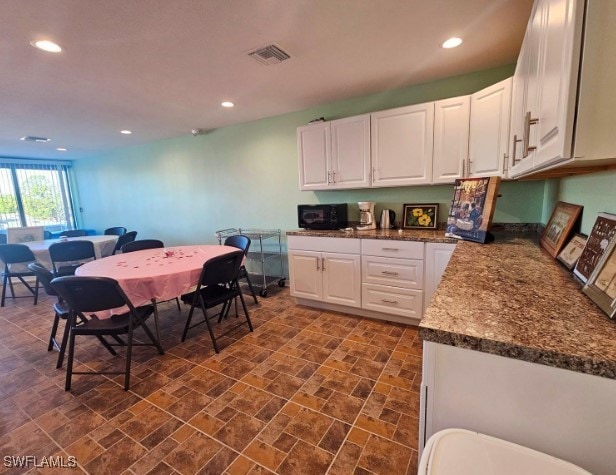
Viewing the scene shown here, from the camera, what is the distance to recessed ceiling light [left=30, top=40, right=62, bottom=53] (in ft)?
5.96

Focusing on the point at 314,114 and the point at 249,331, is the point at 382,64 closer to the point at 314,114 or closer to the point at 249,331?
the point at 314,114

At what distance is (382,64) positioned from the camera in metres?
2.40

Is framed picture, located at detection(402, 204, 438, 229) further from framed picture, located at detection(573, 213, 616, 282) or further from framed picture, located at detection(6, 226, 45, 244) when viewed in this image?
framed picture, located at detection(6, 226, 45, 244)

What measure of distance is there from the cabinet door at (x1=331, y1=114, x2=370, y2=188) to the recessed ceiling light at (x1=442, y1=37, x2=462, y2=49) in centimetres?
90

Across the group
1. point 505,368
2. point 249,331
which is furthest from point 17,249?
point 505,368

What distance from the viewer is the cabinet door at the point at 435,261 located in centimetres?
238

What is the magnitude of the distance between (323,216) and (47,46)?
2.55 m

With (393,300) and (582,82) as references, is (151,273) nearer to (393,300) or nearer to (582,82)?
(393,300)

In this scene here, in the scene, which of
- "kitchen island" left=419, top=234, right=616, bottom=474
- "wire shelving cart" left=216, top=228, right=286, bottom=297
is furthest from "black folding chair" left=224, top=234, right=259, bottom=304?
"kitchen island" left=419, top=234, right=616, bottom=474

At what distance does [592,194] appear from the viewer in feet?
4.55

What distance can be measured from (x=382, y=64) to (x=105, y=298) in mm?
2815

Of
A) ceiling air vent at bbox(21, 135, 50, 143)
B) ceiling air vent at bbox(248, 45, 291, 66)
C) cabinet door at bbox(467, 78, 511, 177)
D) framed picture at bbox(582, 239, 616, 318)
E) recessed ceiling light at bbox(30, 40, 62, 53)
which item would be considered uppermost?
ceiling air vent at bbox(248, 45, 291, 66)

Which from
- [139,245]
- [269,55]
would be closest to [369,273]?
[269,55]

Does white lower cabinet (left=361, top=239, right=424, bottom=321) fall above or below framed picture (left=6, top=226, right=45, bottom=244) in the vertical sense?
→ below
